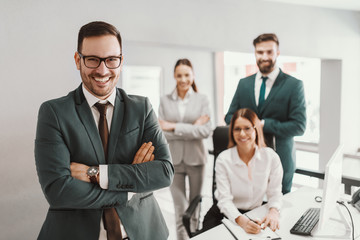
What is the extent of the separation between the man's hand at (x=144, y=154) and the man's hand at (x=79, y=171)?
8.6 inches

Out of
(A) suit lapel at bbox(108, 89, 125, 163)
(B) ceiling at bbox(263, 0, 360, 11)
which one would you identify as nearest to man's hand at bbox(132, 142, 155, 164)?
(A) suit lapel at bbox(108, 89, 125, 163)

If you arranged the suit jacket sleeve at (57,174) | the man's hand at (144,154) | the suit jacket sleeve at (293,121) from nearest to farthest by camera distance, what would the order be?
the suit jacket sleeve at (57,174), the man's hand at (144,154), the suit jacket sleeve at (293,121)

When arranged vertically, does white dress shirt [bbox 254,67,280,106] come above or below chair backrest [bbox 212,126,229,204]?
above

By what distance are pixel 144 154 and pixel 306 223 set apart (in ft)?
3.35

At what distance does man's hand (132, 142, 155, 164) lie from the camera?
1.35 metres

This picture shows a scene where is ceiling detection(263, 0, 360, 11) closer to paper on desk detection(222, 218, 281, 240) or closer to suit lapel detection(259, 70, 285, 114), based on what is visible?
suit lapel detection(259, 70, 285, 114)

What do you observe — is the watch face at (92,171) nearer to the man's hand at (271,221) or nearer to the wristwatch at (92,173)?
the wristwatch at (92,173)

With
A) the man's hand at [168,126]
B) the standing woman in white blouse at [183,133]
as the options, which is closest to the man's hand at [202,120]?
the standing woman in white blouse at [183,133]

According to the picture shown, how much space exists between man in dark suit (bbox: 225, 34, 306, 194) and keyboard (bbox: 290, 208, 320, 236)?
696mm

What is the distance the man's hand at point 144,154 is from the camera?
1.35 metres

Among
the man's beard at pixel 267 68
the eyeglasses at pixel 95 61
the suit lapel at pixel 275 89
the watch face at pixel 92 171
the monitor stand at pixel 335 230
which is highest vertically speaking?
the man's beard at pixel 267 68

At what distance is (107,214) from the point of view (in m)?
1.27

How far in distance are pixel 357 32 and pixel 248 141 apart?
3.58 m

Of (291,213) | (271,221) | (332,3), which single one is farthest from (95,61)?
(332,3)
